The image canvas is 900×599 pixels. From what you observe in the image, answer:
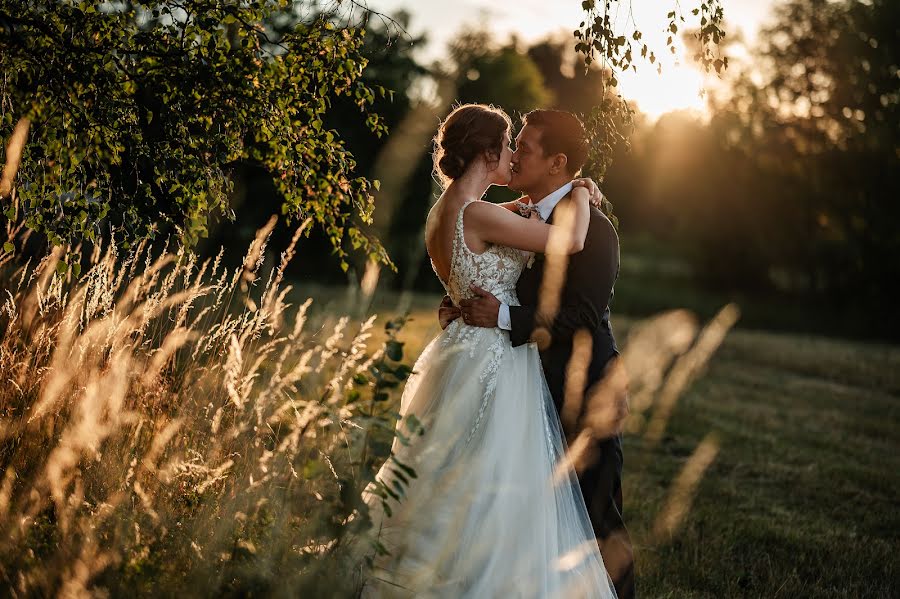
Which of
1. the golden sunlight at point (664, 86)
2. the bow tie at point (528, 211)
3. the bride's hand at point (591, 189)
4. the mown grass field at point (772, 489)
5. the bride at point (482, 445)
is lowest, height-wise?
the mown grass field at point (772, 489)

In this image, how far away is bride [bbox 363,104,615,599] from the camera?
3.78 metres

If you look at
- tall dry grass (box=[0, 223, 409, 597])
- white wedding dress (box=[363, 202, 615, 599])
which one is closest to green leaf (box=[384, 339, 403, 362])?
tall dry grass (box=[0, 223, 409, 597])

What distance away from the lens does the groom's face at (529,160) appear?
14.7ft

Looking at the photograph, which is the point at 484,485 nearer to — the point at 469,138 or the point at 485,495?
the point at 485,495

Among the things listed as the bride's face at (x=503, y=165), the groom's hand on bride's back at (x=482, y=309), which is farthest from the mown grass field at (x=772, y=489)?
the bride's face at (x=503, y=165)

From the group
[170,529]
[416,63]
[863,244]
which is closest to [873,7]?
[863,244]

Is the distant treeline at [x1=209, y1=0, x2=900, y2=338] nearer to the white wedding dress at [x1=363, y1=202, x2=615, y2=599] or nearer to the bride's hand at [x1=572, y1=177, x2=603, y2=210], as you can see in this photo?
the bride's hand at [x1=572, y1=177, x2=603, y2=210]

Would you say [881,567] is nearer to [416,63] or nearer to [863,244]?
[863,244]

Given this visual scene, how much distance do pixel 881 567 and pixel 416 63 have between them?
2800 centimetres

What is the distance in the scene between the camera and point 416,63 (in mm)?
31375

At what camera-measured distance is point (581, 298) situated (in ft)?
14.1

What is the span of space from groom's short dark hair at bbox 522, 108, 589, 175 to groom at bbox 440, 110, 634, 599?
0.29m

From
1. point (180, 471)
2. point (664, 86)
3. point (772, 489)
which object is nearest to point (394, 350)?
point (180, 471)

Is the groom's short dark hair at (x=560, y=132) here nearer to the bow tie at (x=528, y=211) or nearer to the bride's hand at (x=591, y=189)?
the bride's hand at (x=591, y=189)
